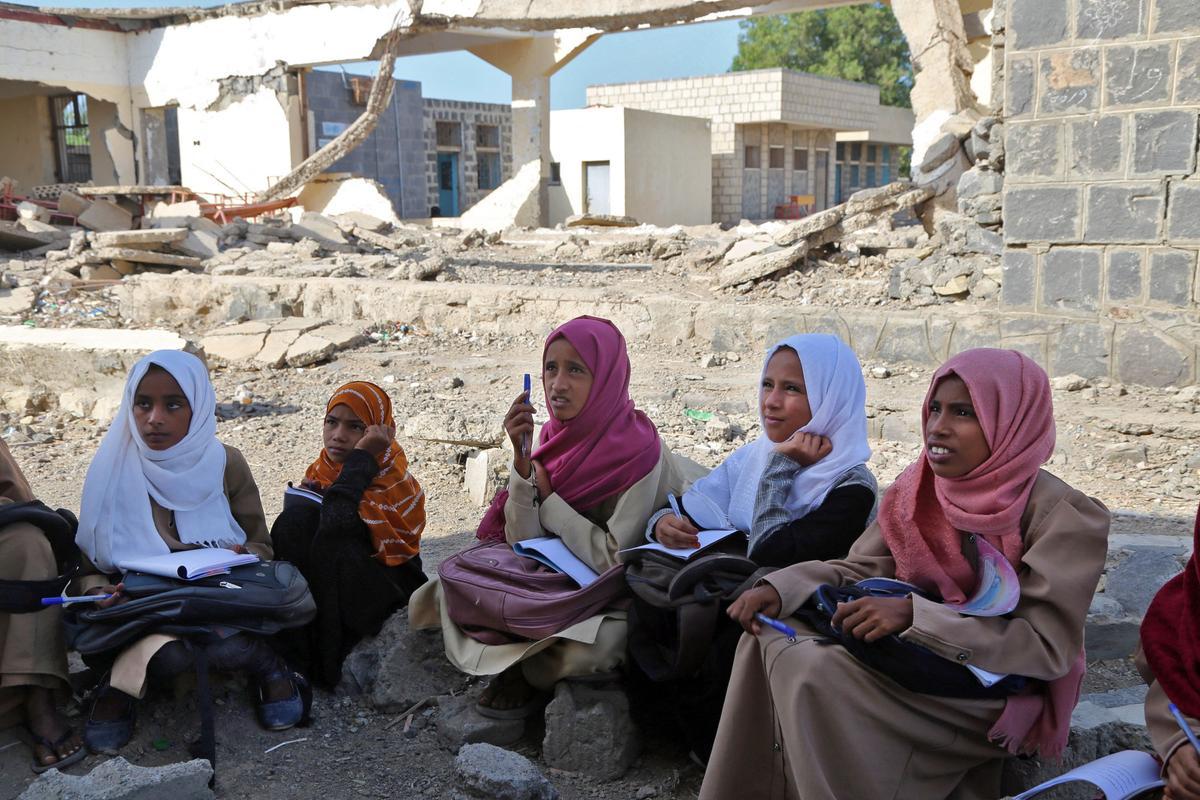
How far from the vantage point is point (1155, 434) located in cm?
519

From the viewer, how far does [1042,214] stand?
20.5 ft

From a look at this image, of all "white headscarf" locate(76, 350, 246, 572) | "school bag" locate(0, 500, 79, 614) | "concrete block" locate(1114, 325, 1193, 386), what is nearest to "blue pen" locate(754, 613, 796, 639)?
"white headscarf" locate(76, 350, 246, 572)

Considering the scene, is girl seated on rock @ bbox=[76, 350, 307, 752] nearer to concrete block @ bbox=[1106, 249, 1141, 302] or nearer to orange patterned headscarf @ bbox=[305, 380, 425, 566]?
orange patterned headscarf @ bbox=[305, 380, 425, 566]

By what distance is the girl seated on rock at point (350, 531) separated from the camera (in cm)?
276

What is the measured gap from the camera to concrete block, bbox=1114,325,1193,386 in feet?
19.1

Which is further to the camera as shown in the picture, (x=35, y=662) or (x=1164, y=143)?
(x=1164, y=143)

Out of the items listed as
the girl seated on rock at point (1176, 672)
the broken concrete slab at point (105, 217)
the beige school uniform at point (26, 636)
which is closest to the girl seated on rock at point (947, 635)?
the girl seated on rock at point (1176, 672)

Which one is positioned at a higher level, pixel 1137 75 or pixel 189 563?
pixel 1137 75

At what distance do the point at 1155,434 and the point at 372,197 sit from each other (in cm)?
1415

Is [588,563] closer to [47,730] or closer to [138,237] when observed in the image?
[47,730]

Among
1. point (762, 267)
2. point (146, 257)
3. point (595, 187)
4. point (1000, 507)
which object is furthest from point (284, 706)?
point (595, 187)

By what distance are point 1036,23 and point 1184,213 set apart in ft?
4.54

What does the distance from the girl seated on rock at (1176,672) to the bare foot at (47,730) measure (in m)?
2.30

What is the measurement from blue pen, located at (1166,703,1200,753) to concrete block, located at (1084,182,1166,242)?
491cm
